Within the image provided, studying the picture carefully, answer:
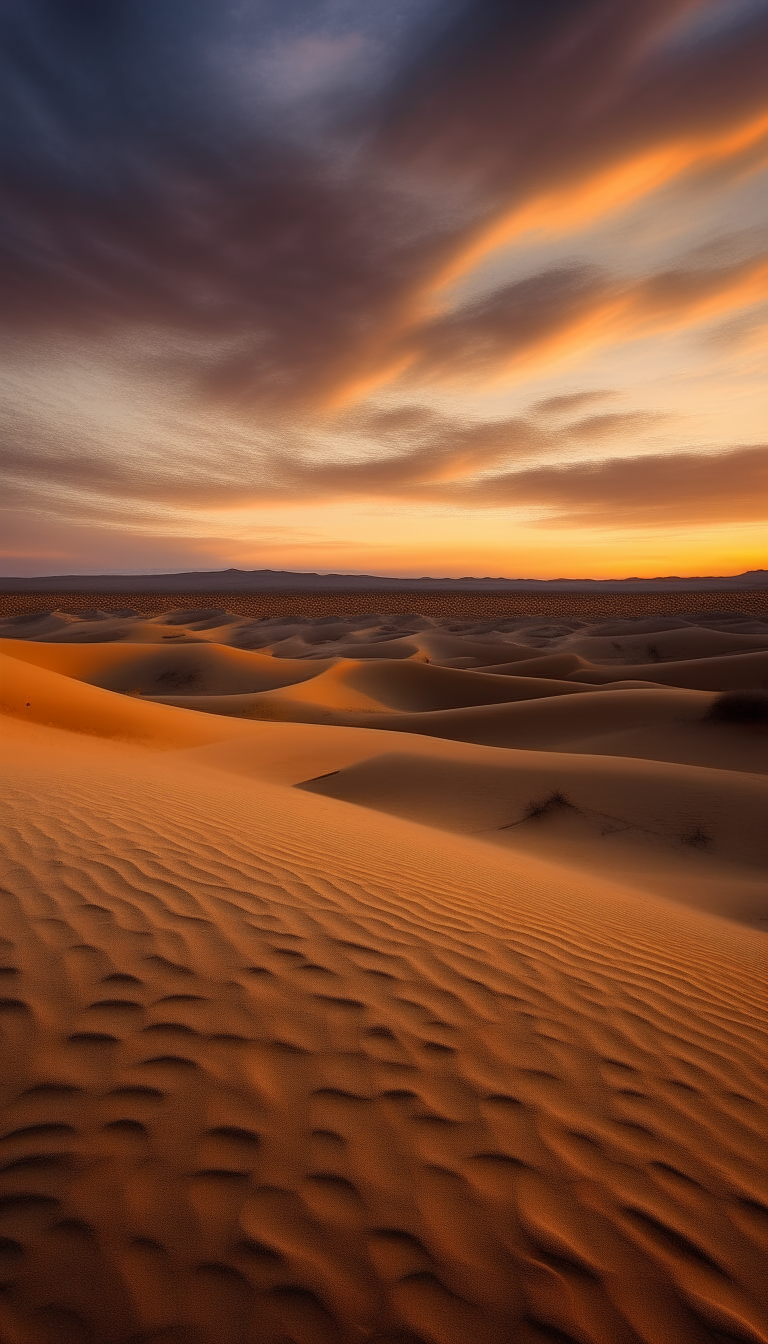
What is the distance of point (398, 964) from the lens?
304 cm

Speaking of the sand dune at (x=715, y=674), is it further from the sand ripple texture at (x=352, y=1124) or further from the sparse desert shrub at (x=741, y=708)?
the sand ripple texture at (x=352, y=1124)

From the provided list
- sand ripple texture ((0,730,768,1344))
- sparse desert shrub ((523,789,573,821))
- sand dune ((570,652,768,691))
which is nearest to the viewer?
sand ripple texture ((0,730,768,1344))

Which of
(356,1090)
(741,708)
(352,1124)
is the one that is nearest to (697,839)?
(741,708)

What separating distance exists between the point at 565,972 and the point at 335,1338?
6.97 feet

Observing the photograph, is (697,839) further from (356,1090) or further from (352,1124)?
(352,1124)

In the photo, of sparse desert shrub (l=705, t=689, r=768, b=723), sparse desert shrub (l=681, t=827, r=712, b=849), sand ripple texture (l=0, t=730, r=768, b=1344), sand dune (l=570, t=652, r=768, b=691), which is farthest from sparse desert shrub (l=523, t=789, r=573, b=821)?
sand dune (l=570, t=652, r=768, b=691)

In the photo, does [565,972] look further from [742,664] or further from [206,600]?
[206,600]

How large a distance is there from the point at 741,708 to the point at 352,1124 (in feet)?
45.6

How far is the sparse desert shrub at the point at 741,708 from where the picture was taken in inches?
531

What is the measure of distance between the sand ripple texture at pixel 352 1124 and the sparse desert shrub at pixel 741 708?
1123 cm

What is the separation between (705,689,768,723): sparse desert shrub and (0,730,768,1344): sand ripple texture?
11234mm

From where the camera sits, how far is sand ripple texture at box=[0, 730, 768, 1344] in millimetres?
1542

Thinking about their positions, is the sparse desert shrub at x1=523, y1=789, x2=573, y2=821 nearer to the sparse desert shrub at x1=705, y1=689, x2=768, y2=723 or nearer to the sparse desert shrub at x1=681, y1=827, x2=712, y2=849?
the sparse desert shrub at x1=681, y1=827, x2=712, y2=849

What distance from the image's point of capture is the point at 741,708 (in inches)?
541
